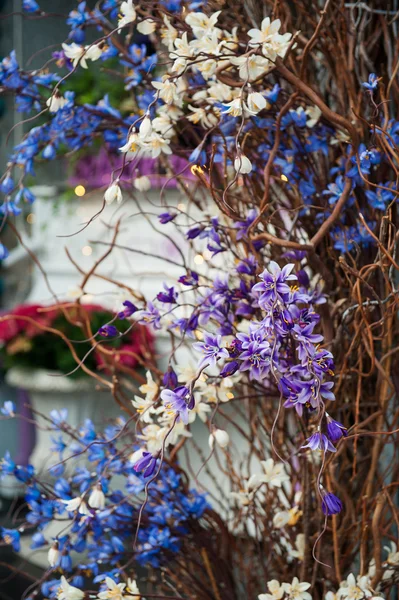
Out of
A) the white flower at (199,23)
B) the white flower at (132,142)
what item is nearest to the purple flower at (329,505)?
the white flower at (132,142)

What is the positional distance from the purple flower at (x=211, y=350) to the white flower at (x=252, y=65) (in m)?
0.25

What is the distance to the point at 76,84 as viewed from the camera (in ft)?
8.07

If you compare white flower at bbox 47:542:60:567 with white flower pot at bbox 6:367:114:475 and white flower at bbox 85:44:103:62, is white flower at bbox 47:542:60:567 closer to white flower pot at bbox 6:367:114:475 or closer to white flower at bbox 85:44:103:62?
white flower at bbox 85:44:103:62

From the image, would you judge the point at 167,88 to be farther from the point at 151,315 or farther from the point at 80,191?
the point at 80,191

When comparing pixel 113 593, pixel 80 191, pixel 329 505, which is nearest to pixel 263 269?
pixel 329 505

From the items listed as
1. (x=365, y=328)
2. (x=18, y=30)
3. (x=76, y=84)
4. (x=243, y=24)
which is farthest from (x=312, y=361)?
(x=18, y=30)

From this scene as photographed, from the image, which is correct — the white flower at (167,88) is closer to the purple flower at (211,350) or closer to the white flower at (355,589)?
the purple flower at (211,350)

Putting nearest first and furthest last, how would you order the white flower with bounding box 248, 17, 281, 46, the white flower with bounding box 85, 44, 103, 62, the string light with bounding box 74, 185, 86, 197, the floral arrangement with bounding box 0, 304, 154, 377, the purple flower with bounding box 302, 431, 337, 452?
1. the purple flower with bounding box 302, 431, 337, 452
2. the white flower with bounding box 248, 17, 281, 46
3. the white flower with bounding box 85, 44, 103, 62
4. the floral arrangement with bounding box 0, 304, 154, 377
5. the string light with bounding box 74, 185, 86, 197

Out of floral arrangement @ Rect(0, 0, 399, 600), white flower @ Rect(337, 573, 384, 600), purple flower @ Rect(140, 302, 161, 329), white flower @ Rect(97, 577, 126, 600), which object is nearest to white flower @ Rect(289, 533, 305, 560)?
floral arrangement @ Rect(0, 0, 399, 600)

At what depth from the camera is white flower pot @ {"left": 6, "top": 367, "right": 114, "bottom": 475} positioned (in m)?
2.15

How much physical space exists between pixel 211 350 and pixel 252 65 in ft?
0.98

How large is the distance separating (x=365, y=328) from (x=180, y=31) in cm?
40

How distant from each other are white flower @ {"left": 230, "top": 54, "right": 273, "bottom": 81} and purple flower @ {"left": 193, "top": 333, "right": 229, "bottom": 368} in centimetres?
25

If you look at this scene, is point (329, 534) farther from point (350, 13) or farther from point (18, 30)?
point (18, 30)
